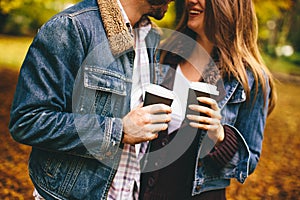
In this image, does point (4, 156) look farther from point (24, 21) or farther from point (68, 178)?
point (24, 21)

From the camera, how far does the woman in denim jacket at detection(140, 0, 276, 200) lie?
82.1 inches

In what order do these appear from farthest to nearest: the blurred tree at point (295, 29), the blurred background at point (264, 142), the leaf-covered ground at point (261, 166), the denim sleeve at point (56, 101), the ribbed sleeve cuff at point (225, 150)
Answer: the blurred tree at point (295, 29), the blurred background at point (264, 142), the leaf-covered ground at point (261, 166), the ribbed sleeve cuff at point (225, 150), the denim sleeve at point (56, 101)

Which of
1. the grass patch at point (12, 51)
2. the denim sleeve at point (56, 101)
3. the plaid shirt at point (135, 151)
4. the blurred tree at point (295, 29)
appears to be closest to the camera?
the denim sleeve at point (56, 101)

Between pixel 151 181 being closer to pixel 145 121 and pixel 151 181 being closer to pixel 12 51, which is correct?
pixel 145 121

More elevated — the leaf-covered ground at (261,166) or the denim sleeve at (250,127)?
the denim sleeve at (250,127)

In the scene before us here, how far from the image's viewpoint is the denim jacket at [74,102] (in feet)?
5.17

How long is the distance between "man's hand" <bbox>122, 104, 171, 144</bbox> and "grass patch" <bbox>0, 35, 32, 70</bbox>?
460 inches

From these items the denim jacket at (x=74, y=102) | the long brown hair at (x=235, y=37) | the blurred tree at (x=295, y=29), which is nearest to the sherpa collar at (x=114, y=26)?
the denim jacket at (x=74, y=102)

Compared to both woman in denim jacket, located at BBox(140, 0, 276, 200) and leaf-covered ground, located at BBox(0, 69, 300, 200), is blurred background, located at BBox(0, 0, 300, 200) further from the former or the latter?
woman in denim jacket, located at BBox(140, 0, 276, 200)

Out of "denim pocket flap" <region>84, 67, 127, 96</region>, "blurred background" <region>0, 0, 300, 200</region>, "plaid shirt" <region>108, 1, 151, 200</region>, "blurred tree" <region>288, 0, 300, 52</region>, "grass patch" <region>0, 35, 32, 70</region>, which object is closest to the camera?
"denim pocket flap" <region>84, 67, 127, 96</region>

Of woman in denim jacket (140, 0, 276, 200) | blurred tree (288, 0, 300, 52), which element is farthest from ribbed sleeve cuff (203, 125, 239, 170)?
blurred tree (288, 0, 300, 52)

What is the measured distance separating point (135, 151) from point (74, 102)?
17.4 inches

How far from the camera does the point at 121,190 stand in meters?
1.91

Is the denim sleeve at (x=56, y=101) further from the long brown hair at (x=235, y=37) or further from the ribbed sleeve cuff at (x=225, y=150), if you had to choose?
the long brown hair at (x=235, y=37)
